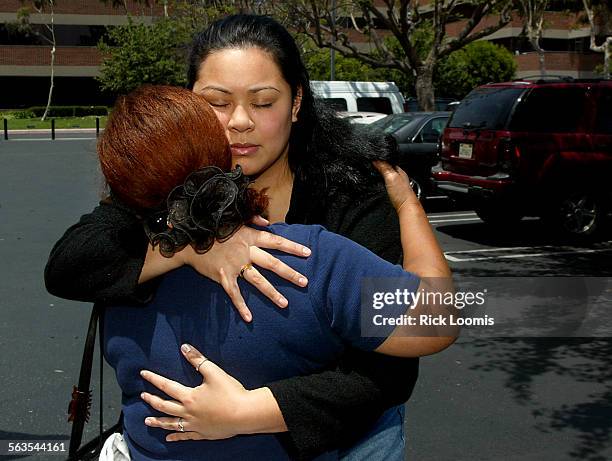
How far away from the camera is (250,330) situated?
4.26 ft

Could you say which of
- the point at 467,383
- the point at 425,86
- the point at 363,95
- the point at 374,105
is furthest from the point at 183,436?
the point at 425,86

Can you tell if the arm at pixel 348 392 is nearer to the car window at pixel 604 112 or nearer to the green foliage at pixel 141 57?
the car window at pixel 604 112

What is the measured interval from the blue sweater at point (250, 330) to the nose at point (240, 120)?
33cm

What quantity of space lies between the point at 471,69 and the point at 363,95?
2793 cm

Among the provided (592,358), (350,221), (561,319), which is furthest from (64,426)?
(561,319)

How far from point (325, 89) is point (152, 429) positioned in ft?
53.0

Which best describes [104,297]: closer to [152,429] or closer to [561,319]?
[152,429]

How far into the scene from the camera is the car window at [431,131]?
12070 millimetres

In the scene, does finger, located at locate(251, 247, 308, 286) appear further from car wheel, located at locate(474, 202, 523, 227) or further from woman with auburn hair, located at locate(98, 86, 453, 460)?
car wheel, located at locate(474, 202, 523, 227)

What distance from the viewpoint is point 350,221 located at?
5.58 ft

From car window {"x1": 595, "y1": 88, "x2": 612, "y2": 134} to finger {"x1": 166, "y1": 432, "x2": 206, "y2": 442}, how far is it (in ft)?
30.0

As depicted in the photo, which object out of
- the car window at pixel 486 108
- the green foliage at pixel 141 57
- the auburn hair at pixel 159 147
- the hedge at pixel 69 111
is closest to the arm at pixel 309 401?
the auburn hair at pixel 159 147

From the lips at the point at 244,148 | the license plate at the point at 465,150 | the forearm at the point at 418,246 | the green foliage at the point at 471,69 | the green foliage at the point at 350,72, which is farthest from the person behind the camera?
the green foliage at the point at 471,69

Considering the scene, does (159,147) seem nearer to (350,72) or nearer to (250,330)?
(250,330)
